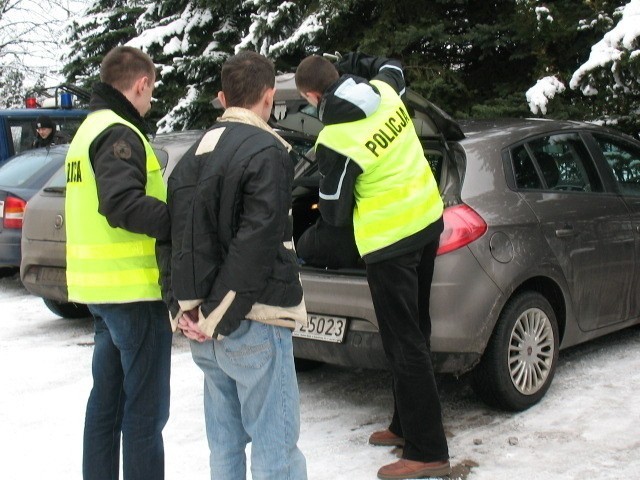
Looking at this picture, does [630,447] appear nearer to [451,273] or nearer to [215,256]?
[451,273]

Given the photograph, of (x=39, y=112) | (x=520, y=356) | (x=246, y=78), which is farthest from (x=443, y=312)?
(x=39, y=112)

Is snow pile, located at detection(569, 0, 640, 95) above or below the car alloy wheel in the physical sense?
above

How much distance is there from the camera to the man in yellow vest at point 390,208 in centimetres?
369

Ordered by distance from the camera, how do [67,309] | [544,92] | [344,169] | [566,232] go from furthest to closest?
[544,92] → [67,309] → [566,232] → [344,169]

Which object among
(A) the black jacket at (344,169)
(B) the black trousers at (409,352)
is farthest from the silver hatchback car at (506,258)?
(A) the black jacket at (344,169)

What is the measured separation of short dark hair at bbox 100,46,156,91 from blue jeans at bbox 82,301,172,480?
844 millimetres

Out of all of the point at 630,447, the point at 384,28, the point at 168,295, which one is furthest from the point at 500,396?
the point at 384,28

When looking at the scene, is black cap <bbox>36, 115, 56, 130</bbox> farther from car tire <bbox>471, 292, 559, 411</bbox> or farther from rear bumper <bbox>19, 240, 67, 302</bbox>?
car tire <bbox>471, 292, 559, 411</bbox>

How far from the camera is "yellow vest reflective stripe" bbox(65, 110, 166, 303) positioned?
317cm

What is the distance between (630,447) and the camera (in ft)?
13.2

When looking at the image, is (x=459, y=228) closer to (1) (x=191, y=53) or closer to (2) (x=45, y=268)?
(2) (x=45, y=268)

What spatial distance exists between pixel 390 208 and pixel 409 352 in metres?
0.65

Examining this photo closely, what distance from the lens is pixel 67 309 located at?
7.40 m

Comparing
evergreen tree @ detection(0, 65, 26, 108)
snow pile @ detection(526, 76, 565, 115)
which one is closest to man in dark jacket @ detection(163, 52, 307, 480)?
snow pile @ detection(526, 76, 565, 115)
